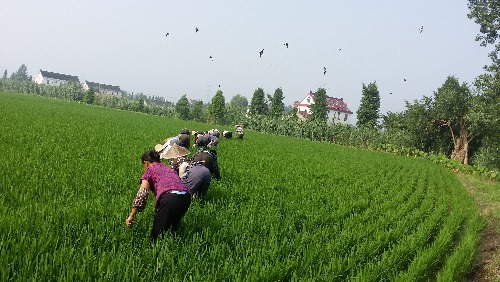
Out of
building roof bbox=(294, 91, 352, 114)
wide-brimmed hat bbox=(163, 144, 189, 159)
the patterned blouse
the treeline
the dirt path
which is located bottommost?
the dirt path

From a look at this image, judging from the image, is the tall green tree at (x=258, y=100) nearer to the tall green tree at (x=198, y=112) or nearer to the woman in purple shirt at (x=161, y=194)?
the tall green tree at (x=198, y=112)

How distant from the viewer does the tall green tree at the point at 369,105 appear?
54500mm

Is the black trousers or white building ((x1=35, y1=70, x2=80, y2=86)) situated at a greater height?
white building ((x1=35, y1=70, x2=80, y2=86))

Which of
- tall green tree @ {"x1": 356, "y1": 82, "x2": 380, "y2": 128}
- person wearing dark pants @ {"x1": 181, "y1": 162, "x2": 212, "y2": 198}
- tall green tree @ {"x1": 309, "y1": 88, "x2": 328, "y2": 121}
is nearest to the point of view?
person wearing dark pants @ {"x1": 181, "y1": 162, "x2": 212, "y2": 198}

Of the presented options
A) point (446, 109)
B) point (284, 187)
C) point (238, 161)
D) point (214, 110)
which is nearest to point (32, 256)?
point (284, 187)

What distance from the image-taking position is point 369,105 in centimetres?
5466

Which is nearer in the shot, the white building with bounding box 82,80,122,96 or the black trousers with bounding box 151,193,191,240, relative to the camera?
the black trousers with bounding box 151,193,191,240

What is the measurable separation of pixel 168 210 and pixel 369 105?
181ft

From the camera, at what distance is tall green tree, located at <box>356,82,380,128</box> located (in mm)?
54500

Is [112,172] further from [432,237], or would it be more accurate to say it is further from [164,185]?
[432,237]

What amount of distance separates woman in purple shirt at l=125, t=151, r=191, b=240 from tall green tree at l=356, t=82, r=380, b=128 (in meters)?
53.9

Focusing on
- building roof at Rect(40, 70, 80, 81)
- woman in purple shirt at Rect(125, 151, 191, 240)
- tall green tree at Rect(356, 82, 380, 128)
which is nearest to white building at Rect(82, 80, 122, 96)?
building roof at Rect(40, 70, 80, 81)

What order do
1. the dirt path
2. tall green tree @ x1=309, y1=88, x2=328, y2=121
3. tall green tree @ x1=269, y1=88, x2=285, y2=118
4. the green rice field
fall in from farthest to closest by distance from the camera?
tall green tree @ x1=269, y1=88, x2=285, y2=118 → tall green tree @ x1=309, y1=88, x2=328, y2=121 → the dirt path → the green rice field

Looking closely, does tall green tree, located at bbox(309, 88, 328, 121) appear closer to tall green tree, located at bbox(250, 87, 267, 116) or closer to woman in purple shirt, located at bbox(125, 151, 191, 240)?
tall green tree, located at bbox(250, 87, 267, 116)
